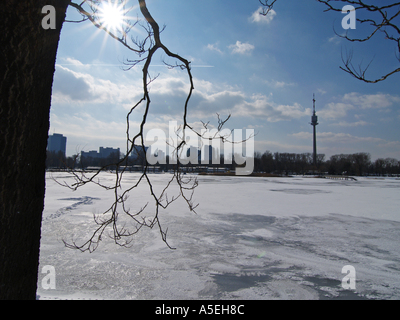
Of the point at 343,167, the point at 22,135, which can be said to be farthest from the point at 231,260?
the point at 343,167

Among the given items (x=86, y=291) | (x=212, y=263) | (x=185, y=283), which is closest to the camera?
(x=86, y=291)

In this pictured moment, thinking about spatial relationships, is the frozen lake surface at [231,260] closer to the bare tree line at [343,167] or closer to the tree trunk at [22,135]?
the tree trunk at [22,135]

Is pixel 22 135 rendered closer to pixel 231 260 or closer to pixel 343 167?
pixel 231 260

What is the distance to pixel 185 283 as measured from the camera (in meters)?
3.91

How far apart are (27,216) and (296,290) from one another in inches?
152

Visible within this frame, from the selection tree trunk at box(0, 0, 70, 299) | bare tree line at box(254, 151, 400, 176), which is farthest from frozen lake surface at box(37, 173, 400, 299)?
bare tree line at box(254, 151, 400, 176)

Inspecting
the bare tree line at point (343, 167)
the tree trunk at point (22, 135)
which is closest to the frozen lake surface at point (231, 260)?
the tree trunk at point (22, 135)

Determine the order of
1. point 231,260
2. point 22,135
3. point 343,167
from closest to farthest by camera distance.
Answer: point 22,135
point 231,260
point 343,167

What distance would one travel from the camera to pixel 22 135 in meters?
1.18

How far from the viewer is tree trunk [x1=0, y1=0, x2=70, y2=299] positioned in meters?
1.12

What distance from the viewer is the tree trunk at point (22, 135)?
1.12 metres

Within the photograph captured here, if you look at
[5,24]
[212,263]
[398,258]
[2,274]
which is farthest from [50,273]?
[398,258]

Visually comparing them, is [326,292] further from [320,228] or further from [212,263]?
[320,228]

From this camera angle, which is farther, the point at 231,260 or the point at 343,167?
the point at 343,167
